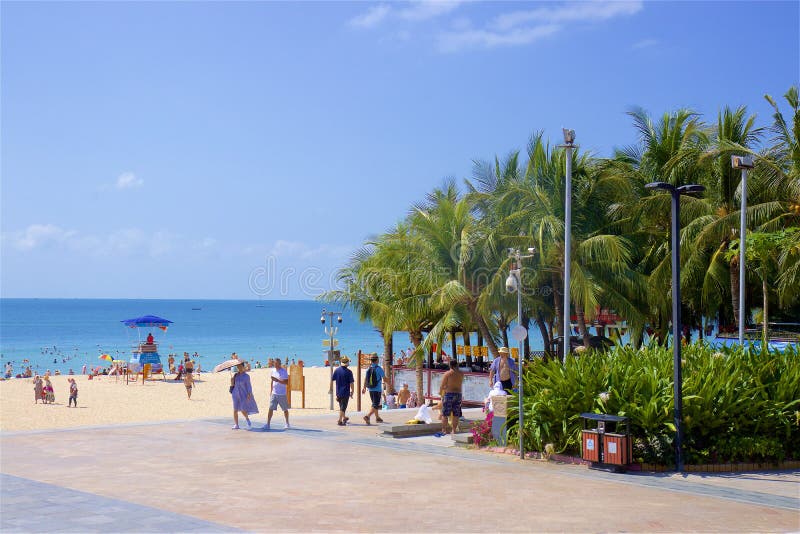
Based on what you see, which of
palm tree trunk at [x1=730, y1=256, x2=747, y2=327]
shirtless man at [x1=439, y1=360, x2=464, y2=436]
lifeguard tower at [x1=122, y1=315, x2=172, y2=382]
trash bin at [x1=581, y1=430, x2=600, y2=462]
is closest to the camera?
trash bin at [x1=581, y1=430, x2=600, y2=462]

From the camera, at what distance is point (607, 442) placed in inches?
468

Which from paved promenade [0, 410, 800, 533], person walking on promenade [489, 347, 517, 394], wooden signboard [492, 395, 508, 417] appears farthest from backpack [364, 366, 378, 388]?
wooden signboard [492, 395, 508, 417]

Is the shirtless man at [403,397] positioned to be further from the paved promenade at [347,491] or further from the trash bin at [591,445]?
the trash bin at [591,445]

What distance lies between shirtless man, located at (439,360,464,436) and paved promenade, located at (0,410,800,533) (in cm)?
96

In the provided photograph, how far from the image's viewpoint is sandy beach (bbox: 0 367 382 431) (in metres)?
23.4

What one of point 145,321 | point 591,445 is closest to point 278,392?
point 591,445

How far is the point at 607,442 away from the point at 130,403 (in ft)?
72.4

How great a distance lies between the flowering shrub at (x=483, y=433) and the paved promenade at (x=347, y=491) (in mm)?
456

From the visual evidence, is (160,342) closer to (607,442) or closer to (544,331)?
(544,331)

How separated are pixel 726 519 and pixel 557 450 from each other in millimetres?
4075

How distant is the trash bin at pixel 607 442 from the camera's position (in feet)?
38.5

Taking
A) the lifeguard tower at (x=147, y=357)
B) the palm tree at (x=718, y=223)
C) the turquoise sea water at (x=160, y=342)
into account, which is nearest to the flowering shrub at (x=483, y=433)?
the palm tree at (x=718, y=223)

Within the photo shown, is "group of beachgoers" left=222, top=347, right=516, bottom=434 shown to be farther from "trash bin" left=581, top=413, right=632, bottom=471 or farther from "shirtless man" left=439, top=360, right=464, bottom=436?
"trash bin" left=581, top=413, right=632, bottom=471

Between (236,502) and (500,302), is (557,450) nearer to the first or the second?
(236,502)
